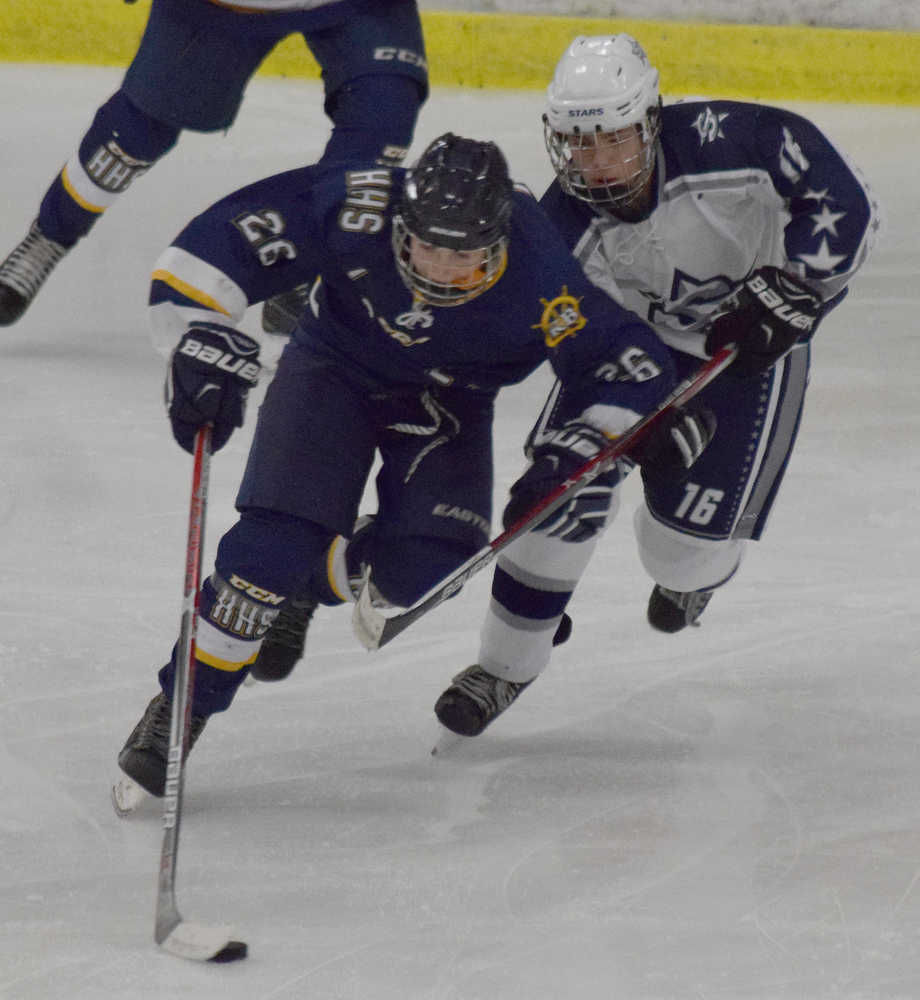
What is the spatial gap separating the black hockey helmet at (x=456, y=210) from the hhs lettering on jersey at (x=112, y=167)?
1580 mm

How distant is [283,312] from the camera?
3617 millimetres

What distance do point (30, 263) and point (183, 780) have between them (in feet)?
6.40

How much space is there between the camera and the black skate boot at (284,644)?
2545 mm

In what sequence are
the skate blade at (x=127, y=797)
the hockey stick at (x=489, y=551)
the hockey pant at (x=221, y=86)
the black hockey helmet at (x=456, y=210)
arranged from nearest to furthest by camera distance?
the black hockey helmet at (x=456, y=210), the skate blade at (x=127, y=797), the hockey stick at (x=489, y=551), the hockey pant at (x=221, y=86)

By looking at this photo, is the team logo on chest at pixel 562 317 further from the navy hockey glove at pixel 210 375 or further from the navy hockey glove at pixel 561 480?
the navy hockey glove at pixel 210 375

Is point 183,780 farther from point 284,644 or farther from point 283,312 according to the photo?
point 283,312

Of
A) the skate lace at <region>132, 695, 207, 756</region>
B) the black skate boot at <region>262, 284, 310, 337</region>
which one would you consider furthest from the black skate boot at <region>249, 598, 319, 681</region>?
the black skate boot at <region>262, 284, 310, 337</region>

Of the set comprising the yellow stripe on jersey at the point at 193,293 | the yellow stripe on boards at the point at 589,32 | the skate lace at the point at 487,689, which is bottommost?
the yellow stripe on boards at the point at 589,32

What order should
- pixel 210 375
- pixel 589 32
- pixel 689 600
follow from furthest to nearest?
1. pixel 589 32
2. pixel 689 600
3. pixel 210 375

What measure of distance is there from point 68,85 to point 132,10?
1.34ft

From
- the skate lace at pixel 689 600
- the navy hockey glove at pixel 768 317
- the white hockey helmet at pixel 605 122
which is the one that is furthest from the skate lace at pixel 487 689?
the white hockey helmet at pixel 605 122

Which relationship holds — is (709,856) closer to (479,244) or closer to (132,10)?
(479,244)

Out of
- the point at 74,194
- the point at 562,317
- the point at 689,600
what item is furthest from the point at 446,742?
the point at 74,194

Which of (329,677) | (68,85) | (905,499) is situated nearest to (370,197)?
(329,677)
